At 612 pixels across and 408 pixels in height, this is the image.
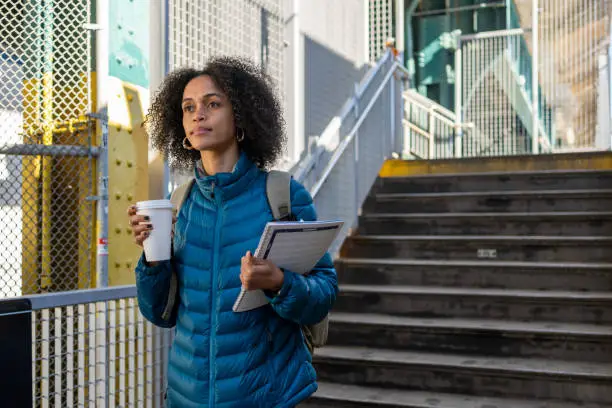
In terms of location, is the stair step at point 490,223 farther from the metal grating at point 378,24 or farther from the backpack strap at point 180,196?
the metal grating at point 378,24

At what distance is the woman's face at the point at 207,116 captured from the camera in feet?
6.02

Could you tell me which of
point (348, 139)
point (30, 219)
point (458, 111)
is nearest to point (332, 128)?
point (348, 139)

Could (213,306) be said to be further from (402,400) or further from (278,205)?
(402,400)

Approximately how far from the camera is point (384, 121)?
7211mm

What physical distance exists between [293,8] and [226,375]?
6.29 m

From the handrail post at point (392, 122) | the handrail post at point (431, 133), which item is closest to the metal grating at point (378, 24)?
the handrail post at point (431, 133)

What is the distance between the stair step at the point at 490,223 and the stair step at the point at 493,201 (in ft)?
0.43

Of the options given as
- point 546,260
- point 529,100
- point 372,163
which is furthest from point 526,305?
point 529,100

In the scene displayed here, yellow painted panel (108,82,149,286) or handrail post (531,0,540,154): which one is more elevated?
handrail post (531,0,540,154)

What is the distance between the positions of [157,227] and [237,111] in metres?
0.43

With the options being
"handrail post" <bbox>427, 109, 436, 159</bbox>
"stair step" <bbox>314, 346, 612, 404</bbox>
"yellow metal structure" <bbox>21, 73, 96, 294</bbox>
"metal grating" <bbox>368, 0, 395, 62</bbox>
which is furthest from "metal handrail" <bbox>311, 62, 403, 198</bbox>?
"metal grating" <bbox>368, 0, 395, 62</bbox>

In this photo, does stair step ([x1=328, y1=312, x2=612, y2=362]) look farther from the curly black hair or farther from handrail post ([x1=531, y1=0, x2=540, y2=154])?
handrail post ([x1=531, y1=0, x2=540, y2=154])

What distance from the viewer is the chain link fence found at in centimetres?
447

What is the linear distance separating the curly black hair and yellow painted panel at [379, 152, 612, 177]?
4876mm
